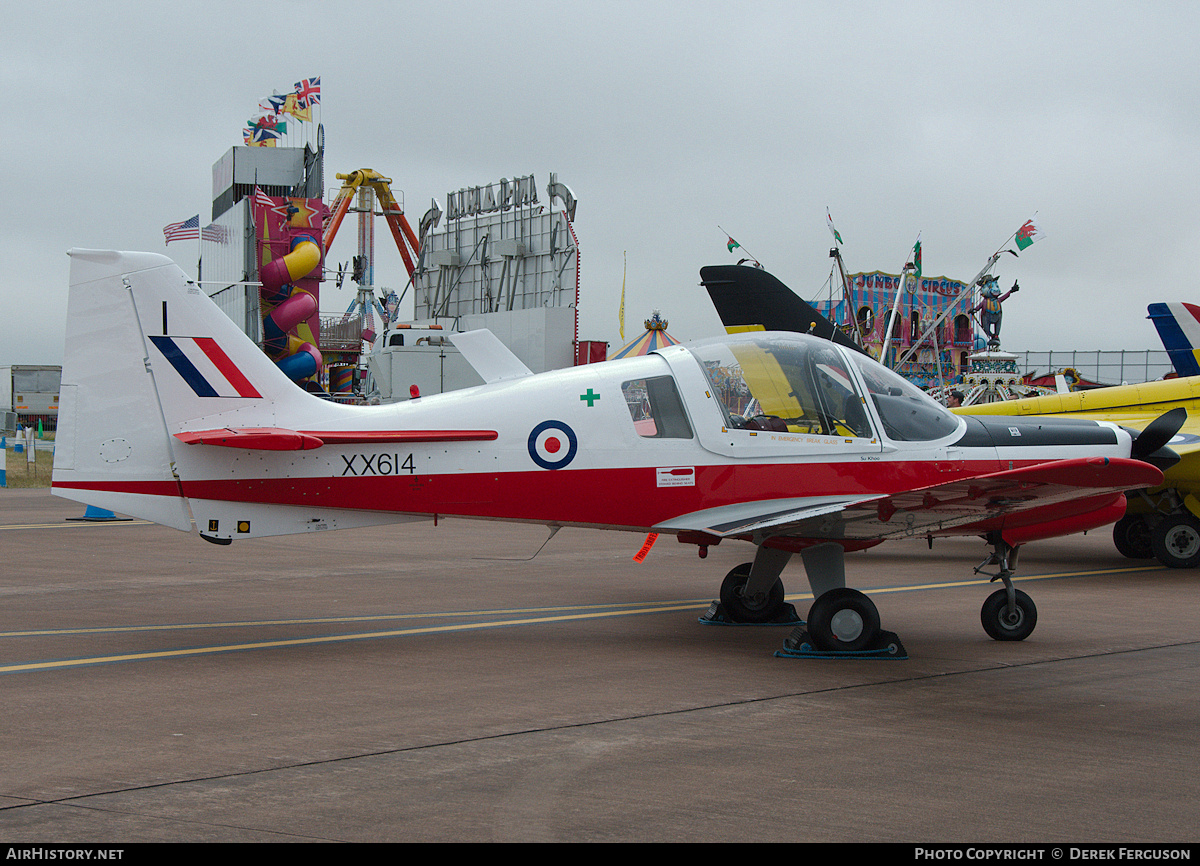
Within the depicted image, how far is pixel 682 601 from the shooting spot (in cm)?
1109

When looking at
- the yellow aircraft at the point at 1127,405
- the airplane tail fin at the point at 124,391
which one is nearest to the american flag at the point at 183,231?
the yellow aircraft at the point at 1127,405

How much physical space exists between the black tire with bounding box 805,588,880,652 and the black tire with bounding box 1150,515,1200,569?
26.8 feet

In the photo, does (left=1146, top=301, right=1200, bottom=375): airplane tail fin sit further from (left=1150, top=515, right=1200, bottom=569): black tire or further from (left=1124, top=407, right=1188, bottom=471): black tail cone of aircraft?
(left=1124, top=407, right=1188, bottom=471): black tail cone of aircraft

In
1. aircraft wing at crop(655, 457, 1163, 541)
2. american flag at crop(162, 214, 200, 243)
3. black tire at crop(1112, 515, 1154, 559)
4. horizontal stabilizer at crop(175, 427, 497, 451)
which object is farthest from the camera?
american flag at crop(162, 214, 200, 243)

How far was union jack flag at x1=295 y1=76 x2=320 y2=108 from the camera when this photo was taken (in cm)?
5806

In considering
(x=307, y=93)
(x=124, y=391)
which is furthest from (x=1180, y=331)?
(x=307, y=93)

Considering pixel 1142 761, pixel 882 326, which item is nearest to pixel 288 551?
pixel 1142 761

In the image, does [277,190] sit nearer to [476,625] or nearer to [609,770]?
[476,625]

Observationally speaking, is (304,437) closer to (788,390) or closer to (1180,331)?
(788,390)

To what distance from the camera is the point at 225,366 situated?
8.22 meters

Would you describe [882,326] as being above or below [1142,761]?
above

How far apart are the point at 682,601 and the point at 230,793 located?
6915 millimetres

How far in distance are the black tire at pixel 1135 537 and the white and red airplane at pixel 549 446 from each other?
23.5 ft

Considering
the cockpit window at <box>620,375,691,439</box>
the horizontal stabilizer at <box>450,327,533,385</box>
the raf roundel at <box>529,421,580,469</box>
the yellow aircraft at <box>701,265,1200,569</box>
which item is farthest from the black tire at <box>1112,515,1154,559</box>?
the horizontal stabilizer at <box>450,327,533,385</box>
